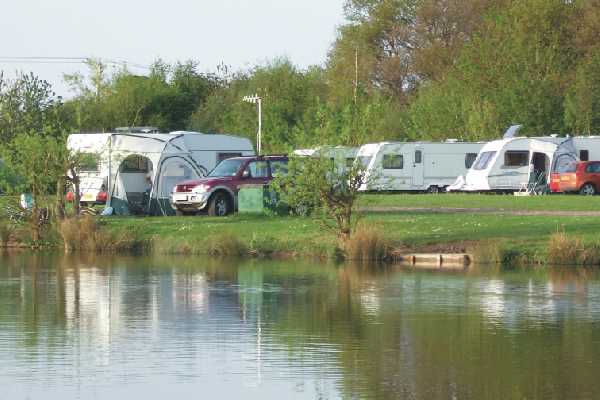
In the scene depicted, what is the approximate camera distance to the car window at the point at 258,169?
4191 cm

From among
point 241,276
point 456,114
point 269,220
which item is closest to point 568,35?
point 456,114

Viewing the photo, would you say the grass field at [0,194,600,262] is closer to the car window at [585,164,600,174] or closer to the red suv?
the red suv

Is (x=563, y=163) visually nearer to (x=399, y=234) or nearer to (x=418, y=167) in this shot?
(x=418, y=167)

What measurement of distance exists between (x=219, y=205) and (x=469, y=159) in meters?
19.0

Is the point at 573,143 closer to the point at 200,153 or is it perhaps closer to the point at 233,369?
the point at 200,153

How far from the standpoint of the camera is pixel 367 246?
30781mm

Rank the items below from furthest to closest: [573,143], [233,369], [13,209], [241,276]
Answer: [573,143]
[13,209]
[241,276]
[233,369]

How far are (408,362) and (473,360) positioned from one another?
76 cm

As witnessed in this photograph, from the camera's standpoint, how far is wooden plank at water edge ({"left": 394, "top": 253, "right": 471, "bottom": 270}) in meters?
30.0

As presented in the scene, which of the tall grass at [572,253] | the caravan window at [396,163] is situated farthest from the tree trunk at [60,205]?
the caravan window at [396,163]

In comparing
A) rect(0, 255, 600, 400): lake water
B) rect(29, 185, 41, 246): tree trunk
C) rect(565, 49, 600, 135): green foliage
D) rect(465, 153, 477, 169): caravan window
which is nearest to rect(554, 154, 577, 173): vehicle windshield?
rect(465, 153, 477, 169): caravan window

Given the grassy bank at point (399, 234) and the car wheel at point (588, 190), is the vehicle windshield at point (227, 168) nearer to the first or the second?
the grassy bank at point (399, 234)

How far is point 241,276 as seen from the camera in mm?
27297

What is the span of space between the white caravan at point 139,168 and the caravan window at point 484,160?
43.5 feet
